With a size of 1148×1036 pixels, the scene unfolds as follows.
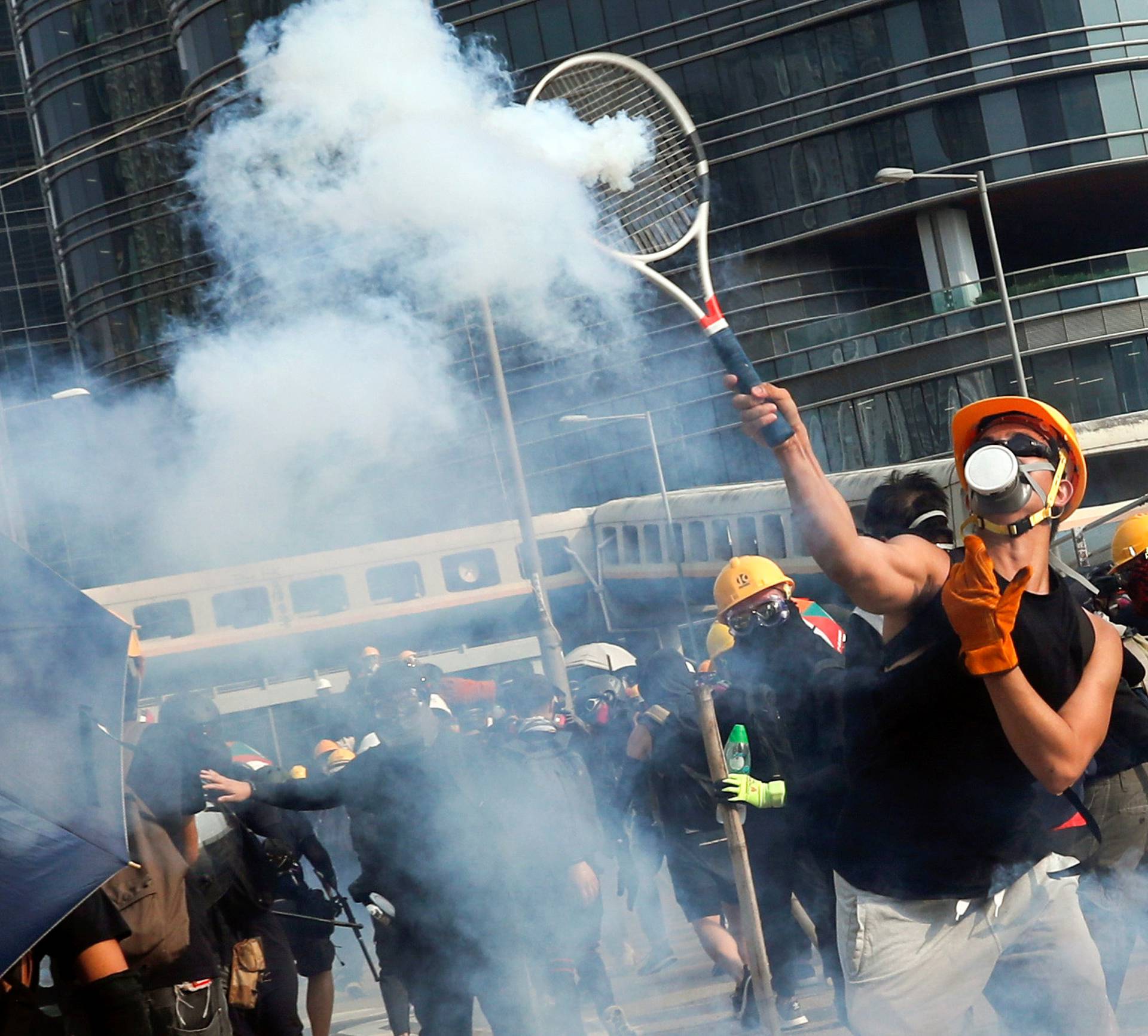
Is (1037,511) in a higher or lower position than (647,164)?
lower

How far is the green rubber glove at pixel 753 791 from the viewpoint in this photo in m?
4.28

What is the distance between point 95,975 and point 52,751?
2.24 feet

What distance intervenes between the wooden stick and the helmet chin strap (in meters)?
1.67

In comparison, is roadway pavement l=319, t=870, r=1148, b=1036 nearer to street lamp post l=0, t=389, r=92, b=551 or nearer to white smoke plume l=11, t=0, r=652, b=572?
white smoke plume l=11, t=0, r=652, b=572

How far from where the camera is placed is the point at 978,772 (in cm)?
316

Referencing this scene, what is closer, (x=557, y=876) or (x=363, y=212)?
(x=557, y=876)

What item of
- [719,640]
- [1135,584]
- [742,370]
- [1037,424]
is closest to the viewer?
[742,370]

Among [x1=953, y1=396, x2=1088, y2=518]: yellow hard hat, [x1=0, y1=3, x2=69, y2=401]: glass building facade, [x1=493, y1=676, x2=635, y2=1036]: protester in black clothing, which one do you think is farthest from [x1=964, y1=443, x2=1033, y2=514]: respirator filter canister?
[x1=0, y1=3, x2=69, y2=401]: glass building facade

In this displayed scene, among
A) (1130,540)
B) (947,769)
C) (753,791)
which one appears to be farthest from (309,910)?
(947,769)

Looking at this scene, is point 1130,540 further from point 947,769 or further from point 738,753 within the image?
point 947,769

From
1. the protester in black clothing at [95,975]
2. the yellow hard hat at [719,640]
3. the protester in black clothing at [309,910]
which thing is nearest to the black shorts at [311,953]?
the protester in black clothing at [309,910]

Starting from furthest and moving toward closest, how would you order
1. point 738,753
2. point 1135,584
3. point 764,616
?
point 1135,584 < point 764,616 < point 738,753

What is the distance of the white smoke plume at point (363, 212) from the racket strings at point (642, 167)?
7cm

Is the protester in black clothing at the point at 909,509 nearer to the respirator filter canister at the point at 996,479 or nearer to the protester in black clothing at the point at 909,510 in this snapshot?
the protester in black clothing at the point at 909,510
